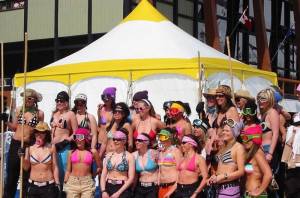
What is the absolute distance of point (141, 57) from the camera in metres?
11.6

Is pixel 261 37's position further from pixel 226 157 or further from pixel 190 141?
pixel 226 157

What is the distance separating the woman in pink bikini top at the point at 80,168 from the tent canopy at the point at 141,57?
3.35 meters

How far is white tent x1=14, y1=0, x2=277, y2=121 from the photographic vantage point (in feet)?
36.1

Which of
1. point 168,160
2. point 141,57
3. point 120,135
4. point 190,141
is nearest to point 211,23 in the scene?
point 141,57

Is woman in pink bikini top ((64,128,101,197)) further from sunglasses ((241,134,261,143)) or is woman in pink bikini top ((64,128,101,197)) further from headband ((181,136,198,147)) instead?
sunglasses ((241,134,261,143))

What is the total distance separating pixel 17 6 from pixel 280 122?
13.8 metres

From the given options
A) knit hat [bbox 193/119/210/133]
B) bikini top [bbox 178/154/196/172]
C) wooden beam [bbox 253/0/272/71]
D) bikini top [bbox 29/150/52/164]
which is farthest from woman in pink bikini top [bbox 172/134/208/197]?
wooden beam [bbox 253/0/272/71]

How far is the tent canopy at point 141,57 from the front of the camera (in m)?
11.1

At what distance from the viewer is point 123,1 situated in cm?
1789

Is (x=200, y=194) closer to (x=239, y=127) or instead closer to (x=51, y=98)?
(x=239, y=127)

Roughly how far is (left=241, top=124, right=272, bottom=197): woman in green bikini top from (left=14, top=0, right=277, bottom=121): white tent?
14.3ft

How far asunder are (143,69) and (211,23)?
9212mm

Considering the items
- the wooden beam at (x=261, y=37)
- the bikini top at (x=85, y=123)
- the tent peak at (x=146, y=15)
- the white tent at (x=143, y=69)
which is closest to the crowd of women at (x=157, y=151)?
the bikini top at (x=85, y=123)

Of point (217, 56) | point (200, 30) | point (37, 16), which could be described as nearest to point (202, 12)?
point (200, 30)
